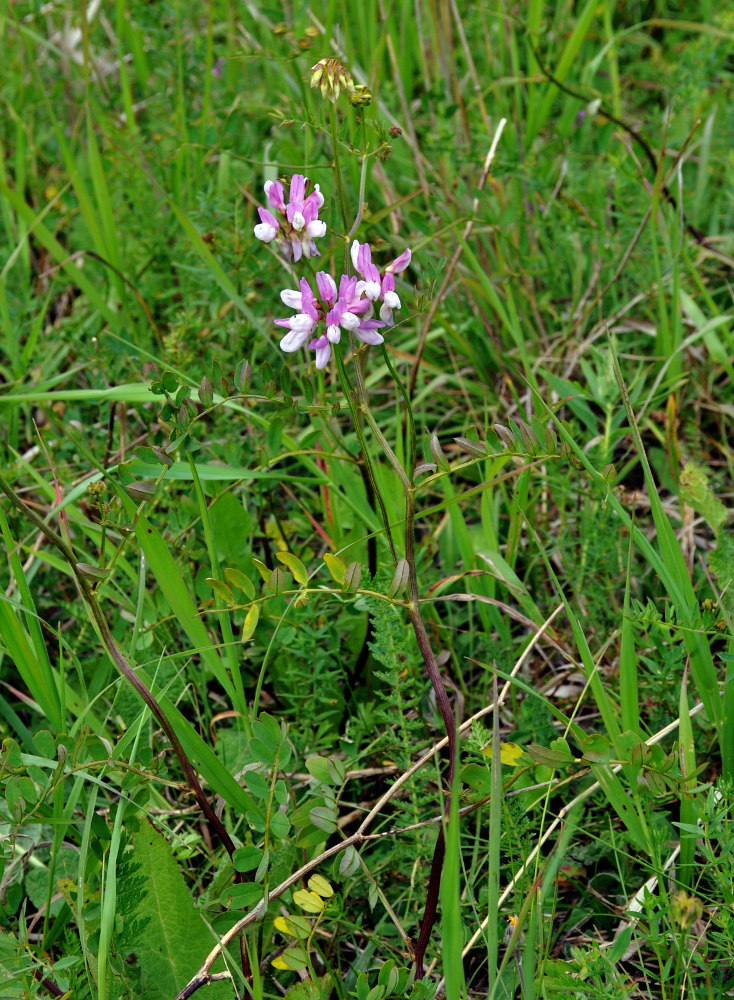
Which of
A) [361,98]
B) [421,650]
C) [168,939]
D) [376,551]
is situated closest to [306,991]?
[168,939]

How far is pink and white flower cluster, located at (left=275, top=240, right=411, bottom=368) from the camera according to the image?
4.16 feet

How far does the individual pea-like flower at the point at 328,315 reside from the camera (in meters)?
1.27

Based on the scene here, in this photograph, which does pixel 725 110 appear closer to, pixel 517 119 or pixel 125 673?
pixel 517 119

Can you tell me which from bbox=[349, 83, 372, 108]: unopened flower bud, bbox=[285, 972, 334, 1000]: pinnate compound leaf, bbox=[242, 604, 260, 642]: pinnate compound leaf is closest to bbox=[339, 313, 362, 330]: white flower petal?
bbox=[349, 83, 372, 108]: unopened flower bud

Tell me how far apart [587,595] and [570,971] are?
784 mm

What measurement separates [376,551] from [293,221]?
→ 63cm

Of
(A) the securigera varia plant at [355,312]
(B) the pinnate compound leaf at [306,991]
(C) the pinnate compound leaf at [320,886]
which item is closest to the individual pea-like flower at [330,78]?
(A) the securigera varia plant at [355,312]

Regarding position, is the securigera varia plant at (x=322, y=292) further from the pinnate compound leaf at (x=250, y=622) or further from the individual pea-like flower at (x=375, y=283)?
the pinnate compound leaf at (x=250, y=622)

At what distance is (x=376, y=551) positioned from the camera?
5.59ft

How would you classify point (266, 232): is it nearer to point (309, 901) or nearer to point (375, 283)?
point (375, 283)

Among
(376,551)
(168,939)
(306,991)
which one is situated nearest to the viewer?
(306,991)

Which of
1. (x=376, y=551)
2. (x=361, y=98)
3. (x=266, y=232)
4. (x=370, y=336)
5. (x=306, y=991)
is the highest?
(x=361, y=98)

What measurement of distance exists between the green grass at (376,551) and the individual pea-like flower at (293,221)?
5 cm

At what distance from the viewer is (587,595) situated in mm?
1827
